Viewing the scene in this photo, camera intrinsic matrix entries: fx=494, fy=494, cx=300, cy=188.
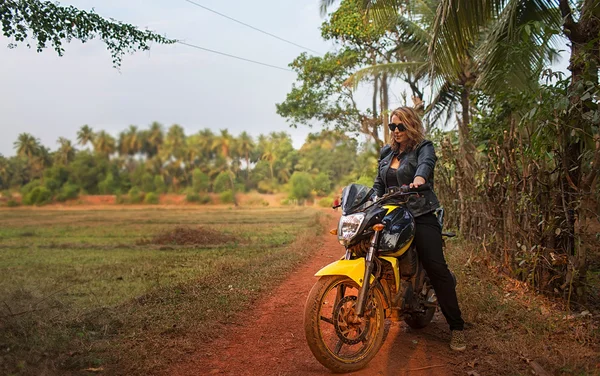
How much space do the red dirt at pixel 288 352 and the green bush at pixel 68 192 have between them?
812 inches

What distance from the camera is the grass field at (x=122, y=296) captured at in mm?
3644

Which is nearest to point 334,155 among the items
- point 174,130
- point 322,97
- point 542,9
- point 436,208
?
point 322,97

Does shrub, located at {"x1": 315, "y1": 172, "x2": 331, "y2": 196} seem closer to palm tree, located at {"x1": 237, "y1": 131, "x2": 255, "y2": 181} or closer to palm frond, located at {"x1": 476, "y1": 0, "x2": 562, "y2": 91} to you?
palm tree, located at {"x1": 237, "y1": 131, "x2": 255, "y2": 181}

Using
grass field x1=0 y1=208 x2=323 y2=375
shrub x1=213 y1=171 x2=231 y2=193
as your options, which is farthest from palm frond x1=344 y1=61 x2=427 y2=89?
shrub x1=213 y1=171 x2=231 y2=193

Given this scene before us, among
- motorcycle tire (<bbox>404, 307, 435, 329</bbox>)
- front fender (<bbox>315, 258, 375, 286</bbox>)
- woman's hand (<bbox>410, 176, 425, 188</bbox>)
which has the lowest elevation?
motorcycle tire (<bbox>404, 307, 435, 329</bbox>)

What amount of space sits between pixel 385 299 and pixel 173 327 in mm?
1952

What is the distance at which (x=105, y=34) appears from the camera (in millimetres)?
5688

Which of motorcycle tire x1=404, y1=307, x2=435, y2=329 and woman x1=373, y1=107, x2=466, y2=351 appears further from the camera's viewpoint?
motorcycle tire x1=404, y1=307, x2=435, y2=329

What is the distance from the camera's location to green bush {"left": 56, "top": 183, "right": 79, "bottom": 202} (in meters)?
22.9

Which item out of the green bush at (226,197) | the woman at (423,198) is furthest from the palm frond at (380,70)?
the green bush at (226,197)

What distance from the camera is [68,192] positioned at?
76.3ft

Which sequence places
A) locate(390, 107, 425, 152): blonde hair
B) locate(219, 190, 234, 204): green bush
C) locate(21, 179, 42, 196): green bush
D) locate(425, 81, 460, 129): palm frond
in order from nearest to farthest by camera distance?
locate(390, 107, 425, 152): blonde hair < locate(425, 81, 460, 129): palm frond < locate(21, 179, 42, 196): green bush < locate(219, 190, 234, 204): green bush

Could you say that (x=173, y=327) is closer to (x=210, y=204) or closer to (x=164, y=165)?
(x=164, y=165)

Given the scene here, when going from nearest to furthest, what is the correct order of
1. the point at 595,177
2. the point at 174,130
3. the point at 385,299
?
the point at 385,299 < the point at 595,177 < the point at 174,130
